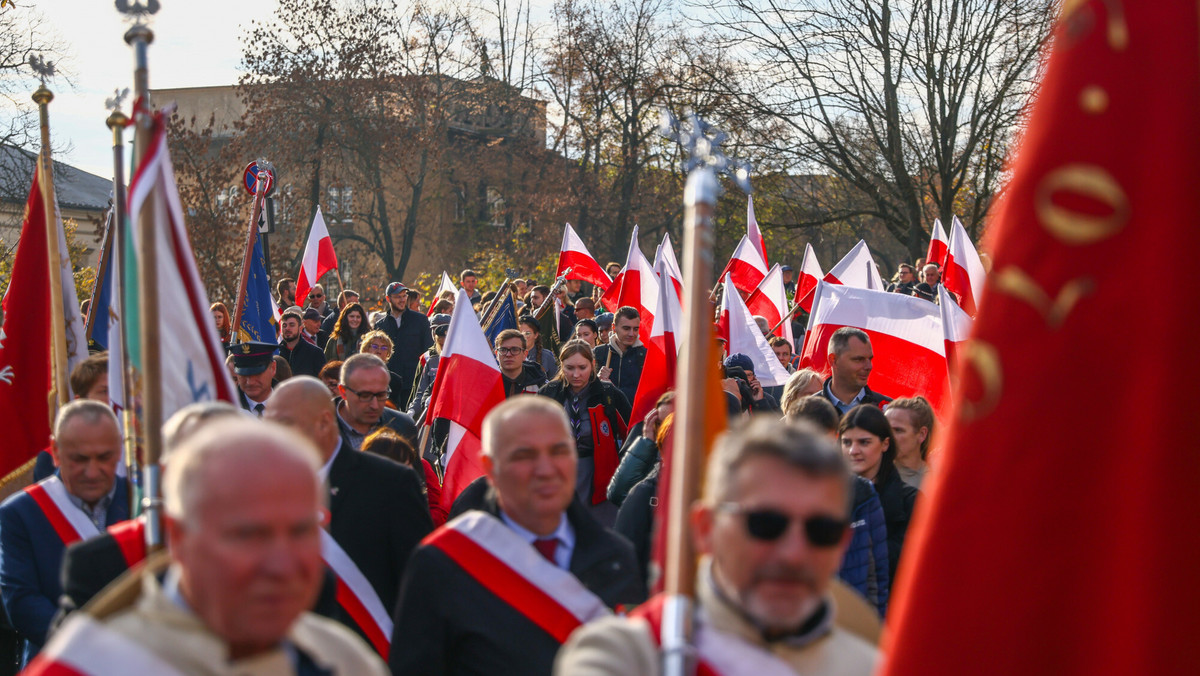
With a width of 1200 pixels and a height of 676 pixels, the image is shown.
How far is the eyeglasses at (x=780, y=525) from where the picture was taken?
2258mm

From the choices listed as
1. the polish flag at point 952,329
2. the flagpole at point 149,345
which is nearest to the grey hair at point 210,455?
the flagpole at point 149,345

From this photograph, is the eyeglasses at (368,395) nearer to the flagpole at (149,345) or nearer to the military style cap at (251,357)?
the military style cap at (251,357)

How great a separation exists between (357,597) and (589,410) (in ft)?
12.2

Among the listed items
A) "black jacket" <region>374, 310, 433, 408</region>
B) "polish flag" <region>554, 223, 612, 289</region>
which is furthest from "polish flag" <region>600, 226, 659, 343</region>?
"black jacket" <region>374, 310, 433, 408</region>

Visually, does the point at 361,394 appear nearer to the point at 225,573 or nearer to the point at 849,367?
the point at 849,367

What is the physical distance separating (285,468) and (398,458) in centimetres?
345

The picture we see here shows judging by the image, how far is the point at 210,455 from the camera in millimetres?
2109

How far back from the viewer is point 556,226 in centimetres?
3841

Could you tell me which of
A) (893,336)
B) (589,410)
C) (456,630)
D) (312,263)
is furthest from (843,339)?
(312,263)

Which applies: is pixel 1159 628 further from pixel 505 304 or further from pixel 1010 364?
pixel 505 304

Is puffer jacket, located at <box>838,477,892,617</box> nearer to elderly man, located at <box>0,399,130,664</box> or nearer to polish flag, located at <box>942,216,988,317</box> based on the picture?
elderly man, located at <box>0,399,130,664</box>

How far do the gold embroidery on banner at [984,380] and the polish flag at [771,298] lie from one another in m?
10.8

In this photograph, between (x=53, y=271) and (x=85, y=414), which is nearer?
(x=85, y=414)

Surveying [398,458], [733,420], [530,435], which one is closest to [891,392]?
[733,420]
